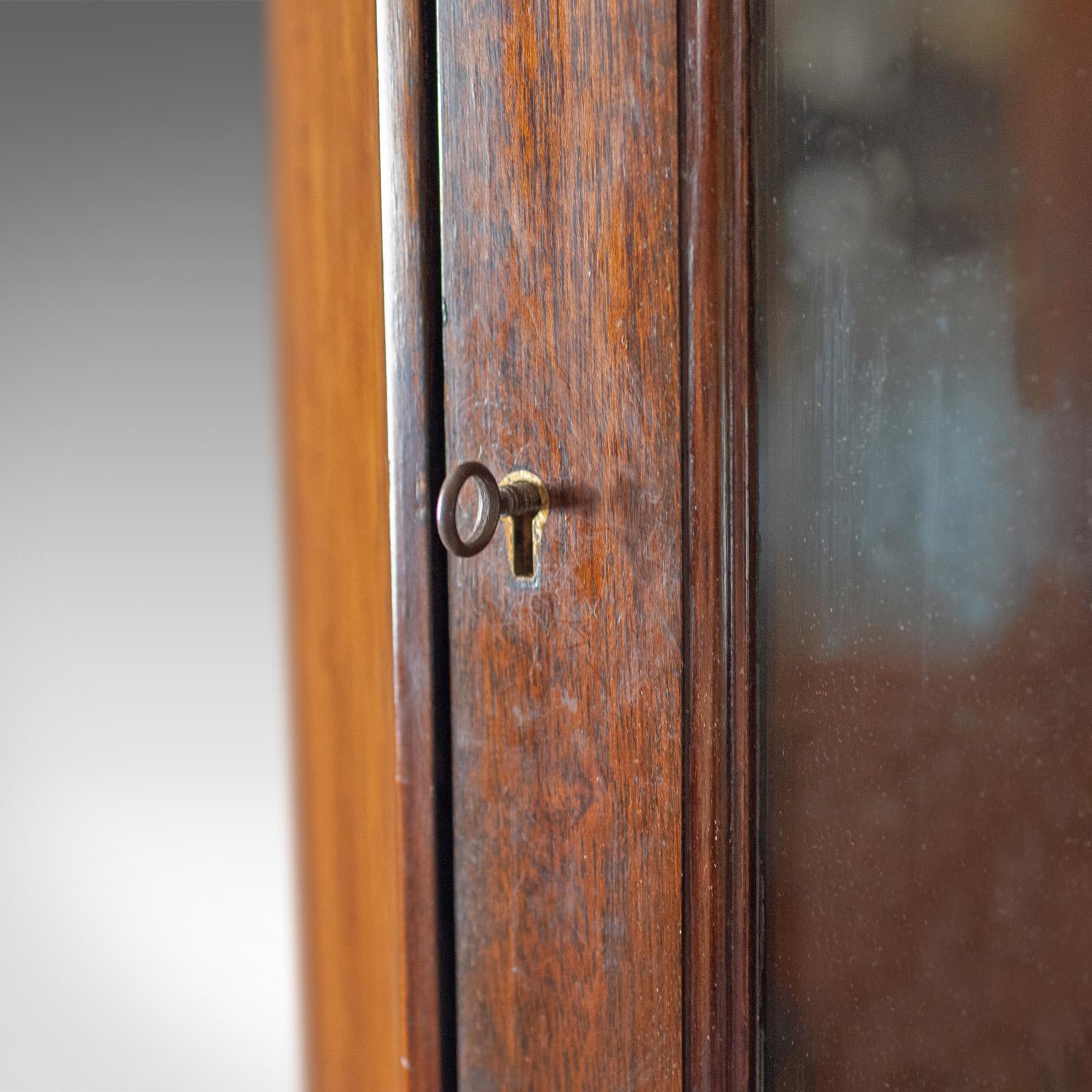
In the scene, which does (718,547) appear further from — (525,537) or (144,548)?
(144,548)

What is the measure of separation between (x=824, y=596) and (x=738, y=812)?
74 millimetres

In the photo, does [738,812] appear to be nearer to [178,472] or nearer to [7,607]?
[178,472]

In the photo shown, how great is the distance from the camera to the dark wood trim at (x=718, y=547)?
317 mm

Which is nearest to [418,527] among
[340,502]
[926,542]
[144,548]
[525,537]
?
[525,537]

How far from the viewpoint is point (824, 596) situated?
324 mm

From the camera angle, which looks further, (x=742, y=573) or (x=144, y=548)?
(x=144, y=548)

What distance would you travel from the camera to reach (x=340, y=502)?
2.78 feet

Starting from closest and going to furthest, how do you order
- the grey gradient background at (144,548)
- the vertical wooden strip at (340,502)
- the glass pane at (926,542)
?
the glass pane at (926,542) < the vertical wooden strip at (340,502) < the grey gradient background at (144,548)

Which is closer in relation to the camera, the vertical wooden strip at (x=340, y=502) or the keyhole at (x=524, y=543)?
the keyhole at (x=524, y=543)

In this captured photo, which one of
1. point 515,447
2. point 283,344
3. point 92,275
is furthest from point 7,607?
point 515,447

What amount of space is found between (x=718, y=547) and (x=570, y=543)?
54 mm

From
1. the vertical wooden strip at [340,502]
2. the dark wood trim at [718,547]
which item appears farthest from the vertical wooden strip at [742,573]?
the vertical wooden strip at [340,502]

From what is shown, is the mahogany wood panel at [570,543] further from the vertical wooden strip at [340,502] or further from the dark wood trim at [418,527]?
the vertical wooden strip at [340,502]

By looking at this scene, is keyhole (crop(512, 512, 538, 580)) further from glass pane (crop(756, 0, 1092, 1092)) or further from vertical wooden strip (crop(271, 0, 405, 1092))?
vertical wooden strip (crop(271, 0, 405, 1092))
